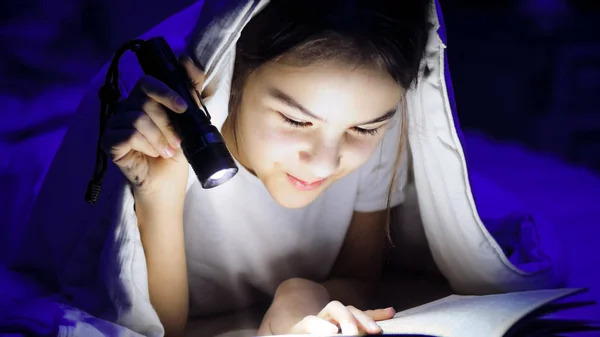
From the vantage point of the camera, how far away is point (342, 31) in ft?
2.39

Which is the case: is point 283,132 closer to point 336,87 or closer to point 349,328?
point 336,87

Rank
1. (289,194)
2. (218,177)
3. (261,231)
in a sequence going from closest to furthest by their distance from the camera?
(218,177) < (289,194) < (261,231)

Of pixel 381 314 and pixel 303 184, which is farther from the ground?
pixel 303 184

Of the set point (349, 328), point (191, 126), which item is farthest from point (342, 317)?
point (191, 126)

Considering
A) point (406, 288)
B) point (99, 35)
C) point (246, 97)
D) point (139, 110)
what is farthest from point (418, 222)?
point (99, 35)

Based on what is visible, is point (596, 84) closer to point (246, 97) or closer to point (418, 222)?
point (418, 222)

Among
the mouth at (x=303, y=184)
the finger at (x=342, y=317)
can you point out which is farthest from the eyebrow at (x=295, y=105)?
the finger at (x=342, y=317)

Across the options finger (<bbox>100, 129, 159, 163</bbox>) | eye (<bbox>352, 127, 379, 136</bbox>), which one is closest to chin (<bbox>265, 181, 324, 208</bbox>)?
eye (<bbox>352, 127, 379, 136</bbox>)

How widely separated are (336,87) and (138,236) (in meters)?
0.27

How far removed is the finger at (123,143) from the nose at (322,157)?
18 centimetres

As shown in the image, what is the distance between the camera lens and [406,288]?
1.00 meters

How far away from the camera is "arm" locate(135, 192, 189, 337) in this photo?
2.53ft

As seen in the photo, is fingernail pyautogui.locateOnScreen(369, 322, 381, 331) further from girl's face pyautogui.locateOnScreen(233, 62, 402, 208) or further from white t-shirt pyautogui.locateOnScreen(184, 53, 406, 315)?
white t-shirt pyautogui.locateOnScreen(184, 53, 406, 315)

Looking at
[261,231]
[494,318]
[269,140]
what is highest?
[269,140]
